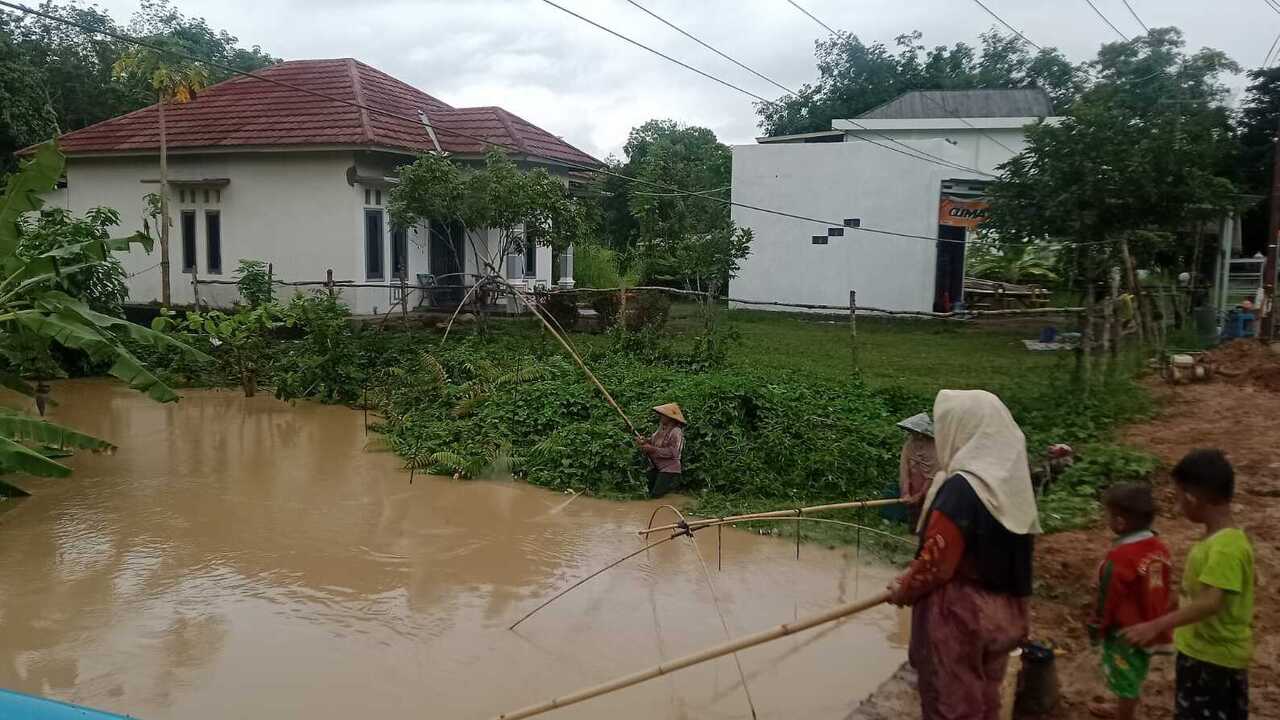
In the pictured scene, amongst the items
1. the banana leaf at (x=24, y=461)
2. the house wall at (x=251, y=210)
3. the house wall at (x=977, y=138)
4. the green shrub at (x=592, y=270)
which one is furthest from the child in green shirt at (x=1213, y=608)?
the house wall at (x=977, y=138)

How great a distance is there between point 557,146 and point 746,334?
6992 millimetres

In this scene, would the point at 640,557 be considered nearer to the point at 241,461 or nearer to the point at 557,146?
the point at 241,461

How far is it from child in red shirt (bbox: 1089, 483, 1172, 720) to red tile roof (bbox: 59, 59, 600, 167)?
53.9ft

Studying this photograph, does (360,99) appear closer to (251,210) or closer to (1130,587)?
(251,210)

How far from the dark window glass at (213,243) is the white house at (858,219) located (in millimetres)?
12524

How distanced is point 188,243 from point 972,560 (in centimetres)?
2054

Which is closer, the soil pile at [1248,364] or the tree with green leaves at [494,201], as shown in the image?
the soil pile at [1248,364]

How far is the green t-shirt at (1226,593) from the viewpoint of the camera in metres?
3.35

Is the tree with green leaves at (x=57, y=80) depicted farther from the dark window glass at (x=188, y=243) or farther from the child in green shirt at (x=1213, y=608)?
the child in green shirt at (x=1213, y=608)

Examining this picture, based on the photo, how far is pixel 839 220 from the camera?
2366cm

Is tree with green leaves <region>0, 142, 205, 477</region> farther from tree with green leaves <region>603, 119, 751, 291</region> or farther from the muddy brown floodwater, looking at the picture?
tree with green leaves <region>603, 119, 751, 291</region>

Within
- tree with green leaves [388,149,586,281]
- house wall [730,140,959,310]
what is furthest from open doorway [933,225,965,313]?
tree with green leaves [388,149,586,281]

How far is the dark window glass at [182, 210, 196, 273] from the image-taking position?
2022cm

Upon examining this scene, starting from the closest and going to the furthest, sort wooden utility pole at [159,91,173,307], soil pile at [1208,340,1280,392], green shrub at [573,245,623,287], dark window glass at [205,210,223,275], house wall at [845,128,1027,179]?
soil pile at [1208,340,1280,392], wooden utility pole at [159,91,173,307], dark window glass at [205,210,223,275], green shrub at [573,245,623,287], house wall at [845,128,1027,179]
